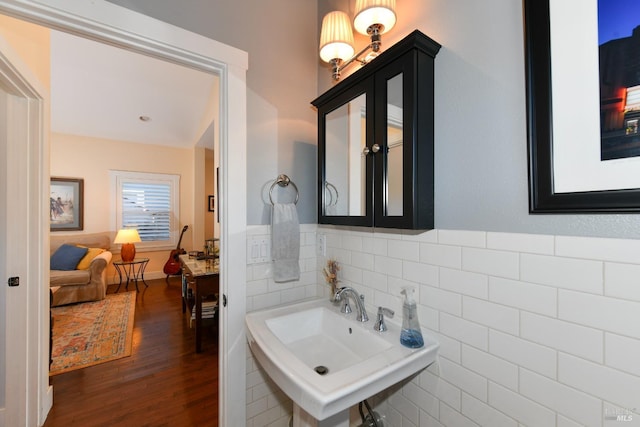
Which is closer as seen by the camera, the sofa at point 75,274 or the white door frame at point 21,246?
the white door frame at point 21,246

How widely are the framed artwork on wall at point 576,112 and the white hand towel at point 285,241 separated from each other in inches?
38.2

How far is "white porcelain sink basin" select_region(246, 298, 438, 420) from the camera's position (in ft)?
2.26

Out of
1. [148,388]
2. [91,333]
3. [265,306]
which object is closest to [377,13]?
[265,306]

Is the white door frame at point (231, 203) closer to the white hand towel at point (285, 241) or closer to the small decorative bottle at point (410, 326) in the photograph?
the white hand towel at point (285, 241)

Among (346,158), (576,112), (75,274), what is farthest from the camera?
(75,274)

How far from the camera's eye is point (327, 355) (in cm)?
111

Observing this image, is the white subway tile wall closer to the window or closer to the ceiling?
the ceiling

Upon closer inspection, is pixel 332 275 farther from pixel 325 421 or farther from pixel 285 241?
pixel 325 421

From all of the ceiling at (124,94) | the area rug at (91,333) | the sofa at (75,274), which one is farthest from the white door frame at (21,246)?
the sofa at (75,274)

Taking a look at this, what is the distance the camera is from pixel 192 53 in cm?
109

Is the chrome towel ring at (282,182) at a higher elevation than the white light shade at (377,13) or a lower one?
lower

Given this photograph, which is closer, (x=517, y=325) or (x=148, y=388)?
(x=517, y=325)

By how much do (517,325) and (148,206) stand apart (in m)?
5.56

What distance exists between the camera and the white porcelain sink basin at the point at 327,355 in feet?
2.26
